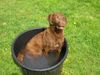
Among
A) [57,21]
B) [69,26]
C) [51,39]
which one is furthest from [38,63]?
[69,26]

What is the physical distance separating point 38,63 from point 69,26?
1.61m

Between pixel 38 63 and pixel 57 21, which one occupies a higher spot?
pixel 57 21

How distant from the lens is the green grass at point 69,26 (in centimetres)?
390

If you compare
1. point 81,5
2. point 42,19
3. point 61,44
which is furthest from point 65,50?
point 81,5

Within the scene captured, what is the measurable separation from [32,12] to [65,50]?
1991 millimetres

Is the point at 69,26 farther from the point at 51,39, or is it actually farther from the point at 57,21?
the point at 57,21

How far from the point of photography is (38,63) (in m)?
3.11

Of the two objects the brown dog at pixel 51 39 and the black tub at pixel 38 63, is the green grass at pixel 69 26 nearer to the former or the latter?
the black tub at pixel 38 63

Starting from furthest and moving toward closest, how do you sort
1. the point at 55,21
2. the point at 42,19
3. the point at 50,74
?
the point at 42,19 < the point at 50,74 < the point at 55,21

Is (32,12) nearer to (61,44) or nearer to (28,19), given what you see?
(28,19)

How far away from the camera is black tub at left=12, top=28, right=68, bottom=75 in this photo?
2840 mm

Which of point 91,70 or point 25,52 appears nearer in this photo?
point 25,52

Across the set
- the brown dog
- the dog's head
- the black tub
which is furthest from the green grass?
the dog's head

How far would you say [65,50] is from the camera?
3076 mm
